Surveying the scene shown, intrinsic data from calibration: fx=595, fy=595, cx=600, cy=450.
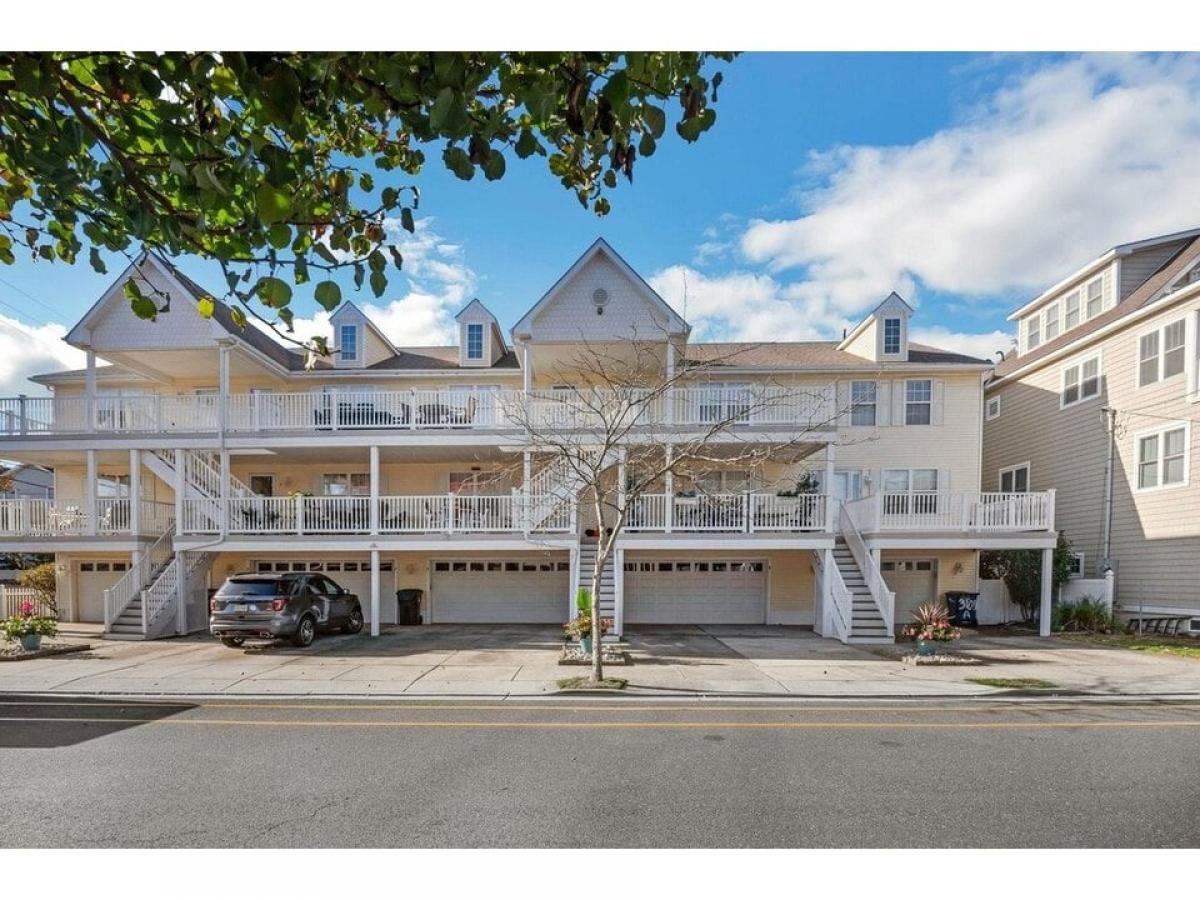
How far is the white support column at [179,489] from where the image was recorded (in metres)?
14.8

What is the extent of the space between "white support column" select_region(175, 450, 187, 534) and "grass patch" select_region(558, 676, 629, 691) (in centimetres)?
1145

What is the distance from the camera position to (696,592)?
16.8m

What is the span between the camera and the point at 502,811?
454 cm

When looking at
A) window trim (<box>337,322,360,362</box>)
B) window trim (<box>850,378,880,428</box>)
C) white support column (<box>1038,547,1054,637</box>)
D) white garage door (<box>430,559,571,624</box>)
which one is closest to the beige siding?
white support column (<box>1038,547,1054,637</box>)

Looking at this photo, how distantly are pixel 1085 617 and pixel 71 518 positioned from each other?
26.2m

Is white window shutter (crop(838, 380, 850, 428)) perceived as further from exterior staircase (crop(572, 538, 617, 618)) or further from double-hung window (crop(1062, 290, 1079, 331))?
double-hung window (crop(1062, 290, 1079, 331))

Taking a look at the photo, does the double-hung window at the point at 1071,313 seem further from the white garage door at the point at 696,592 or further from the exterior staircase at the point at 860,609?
the white garage door at the point at 696,592

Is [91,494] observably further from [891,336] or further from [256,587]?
[891,336]

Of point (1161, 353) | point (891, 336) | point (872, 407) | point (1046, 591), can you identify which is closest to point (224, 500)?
point (872, 407)

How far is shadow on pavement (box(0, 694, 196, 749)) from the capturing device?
6570 millimetres

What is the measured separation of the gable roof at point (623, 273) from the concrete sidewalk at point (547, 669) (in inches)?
→ 306

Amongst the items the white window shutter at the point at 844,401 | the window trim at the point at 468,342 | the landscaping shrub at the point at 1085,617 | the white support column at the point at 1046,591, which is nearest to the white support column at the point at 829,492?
the white window shutter at the point at 844,401

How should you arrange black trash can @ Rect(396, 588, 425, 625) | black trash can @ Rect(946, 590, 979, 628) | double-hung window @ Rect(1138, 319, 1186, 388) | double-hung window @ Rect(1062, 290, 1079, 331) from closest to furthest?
double-hung window @ Rect(1138, 319, 1186, 388)
black trash can @ Rect(946, 590, 979, 628)
black trash can @ Rect(396, 588, 425, 625)
double-hung window @ Rect(1062, 290, 1079, 331)

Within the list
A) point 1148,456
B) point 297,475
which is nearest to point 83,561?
point 297,475
